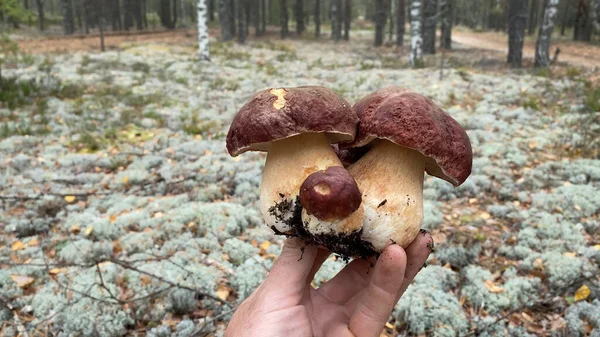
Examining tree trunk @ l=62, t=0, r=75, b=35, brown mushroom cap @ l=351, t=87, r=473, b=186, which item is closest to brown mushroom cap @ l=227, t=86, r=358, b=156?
brown mushroom cap @ l=351, t=87, r=473, b=186

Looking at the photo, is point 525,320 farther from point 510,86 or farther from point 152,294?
point 510,86

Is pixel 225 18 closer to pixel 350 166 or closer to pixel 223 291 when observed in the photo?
pixel 223 291

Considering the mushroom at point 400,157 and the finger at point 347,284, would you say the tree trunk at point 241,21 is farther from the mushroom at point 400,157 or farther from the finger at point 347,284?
the mushroom at point 400,157

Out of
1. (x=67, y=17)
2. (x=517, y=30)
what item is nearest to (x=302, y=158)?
(x=517, y=30)

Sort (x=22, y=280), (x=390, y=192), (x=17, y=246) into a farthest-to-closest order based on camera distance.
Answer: (x=17, y=246)
(x=22, y=280)
(x=390, y=192)

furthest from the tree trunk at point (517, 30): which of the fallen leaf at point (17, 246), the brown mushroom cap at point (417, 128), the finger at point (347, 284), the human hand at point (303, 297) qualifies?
the fallen leaf at point (17, 246)

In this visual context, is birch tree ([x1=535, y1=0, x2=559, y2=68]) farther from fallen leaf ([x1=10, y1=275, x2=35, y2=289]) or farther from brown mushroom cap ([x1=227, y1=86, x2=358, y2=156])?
fallen leaf ([x1=10, y1=275, x2=35, y2=289])

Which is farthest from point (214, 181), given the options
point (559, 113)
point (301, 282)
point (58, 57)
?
point (58, 57)
